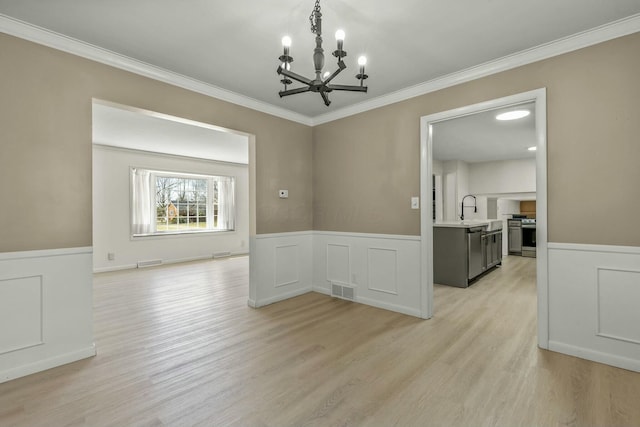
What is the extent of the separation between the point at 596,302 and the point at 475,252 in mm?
2595

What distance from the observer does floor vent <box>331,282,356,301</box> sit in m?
3.90

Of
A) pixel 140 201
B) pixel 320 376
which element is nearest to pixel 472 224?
pixel 320 376

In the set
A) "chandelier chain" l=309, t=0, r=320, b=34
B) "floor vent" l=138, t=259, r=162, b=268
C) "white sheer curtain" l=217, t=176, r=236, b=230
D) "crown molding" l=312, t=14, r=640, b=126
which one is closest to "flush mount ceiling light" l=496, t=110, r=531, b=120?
"crown molding" l=312, t=14, r=640, b=126

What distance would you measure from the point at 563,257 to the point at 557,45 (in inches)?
68.8

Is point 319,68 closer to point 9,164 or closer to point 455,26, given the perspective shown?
point 455,26

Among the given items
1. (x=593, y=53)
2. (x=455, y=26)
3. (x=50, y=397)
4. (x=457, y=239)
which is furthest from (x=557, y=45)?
(x=50, y=397)

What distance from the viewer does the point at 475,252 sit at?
193 inches

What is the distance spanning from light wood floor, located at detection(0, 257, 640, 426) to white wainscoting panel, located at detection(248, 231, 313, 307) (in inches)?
11.3

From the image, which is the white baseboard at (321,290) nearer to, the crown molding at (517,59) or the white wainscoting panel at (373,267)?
the white wainscoting panel at (373,267)

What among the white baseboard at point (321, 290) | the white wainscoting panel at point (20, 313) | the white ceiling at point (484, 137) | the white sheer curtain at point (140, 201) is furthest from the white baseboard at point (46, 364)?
the white sheer curtain at point (140, 201)

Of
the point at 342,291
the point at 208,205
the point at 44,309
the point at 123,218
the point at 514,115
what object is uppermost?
the point at 514,115

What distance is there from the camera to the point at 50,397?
6.30 ft

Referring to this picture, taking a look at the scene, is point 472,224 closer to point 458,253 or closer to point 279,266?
point 458,253

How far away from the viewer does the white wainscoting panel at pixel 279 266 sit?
12.2 feet
